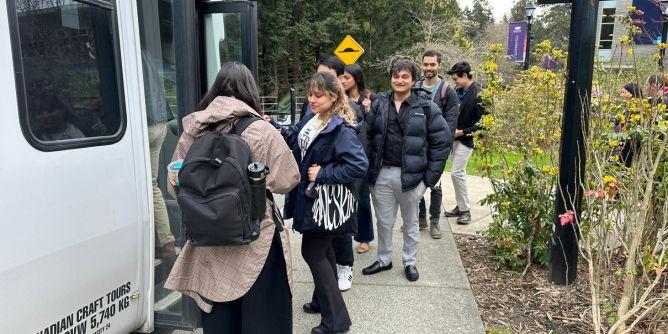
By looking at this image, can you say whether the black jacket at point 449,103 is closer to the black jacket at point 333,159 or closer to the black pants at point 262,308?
the black jacket at point 333,159

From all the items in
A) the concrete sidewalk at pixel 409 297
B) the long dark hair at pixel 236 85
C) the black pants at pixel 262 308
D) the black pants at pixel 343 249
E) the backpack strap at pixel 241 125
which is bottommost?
the concrete sidewalk at pixel 409 297

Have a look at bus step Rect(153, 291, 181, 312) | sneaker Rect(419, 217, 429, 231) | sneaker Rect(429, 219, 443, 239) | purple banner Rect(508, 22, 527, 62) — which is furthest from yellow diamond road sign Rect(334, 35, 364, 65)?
purple banner Rect(508, 22, 527, 62)

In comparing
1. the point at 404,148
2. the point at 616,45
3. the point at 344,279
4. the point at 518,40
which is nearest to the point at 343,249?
the point at 344,279

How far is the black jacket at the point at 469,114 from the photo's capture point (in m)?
5.56

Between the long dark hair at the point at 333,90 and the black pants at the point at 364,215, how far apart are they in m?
1.40

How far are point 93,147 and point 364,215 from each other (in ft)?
9.22

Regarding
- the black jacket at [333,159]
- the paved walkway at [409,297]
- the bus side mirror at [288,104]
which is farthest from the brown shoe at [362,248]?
the black jacket at [333,159]

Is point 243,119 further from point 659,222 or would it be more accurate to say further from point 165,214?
point 659,222

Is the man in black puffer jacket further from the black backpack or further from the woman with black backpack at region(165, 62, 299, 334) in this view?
the black backpack

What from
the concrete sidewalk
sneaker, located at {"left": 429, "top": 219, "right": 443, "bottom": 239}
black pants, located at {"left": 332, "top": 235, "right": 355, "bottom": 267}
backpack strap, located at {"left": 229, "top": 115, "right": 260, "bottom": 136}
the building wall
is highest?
the building wall

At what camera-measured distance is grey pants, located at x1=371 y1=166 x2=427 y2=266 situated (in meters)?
4.07

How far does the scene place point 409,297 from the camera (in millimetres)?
3941

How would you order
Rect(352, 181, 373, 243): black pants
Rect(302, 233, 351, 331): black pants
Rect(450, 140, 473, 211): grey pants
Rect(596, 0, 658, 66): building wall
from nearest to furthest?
Rect(302, 233, 351, 331): black pants
Rect(596, 0, 658, 66): building wall
Rect(352, 181, 373, 243): black pants
Rect(450, 140, 473, 211): grey pants

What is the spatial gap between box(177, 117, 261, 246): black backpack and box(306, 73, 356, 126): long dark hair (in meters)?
1.09
